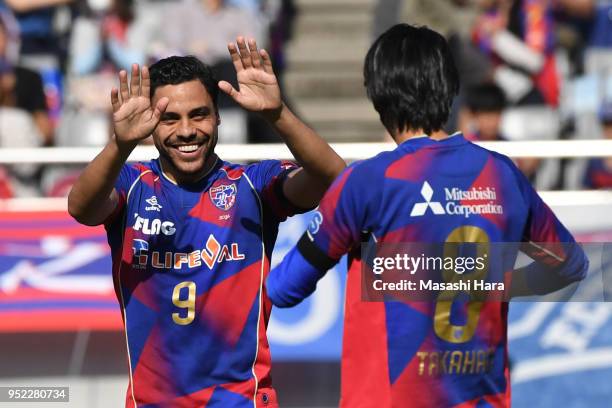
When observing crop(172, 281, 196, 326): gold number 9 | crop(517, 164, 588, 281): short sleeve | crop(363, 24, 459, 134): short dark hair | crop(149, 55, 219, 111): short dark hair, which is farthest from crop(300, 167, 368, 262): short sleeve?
crop(149, 55, 219, 111): short dark hair

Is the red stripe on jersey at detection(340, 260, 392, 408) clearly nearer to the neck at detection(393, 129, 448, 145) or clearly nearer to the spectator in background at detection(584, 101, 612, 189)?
the neck at detection(393, 129, 448, 145)

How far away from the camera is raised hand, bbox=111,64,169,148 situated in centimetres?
401

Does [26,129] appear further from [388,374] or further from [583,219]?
[388,374]

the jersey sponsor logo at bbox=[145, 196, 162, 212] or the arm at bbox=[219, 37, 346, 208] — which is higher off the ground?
the arm at bbox=[219, 37, 346, 208]

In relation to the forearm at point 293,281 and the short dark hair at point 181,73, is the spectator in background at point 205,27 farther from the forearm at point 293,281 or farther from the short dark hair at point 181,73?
the forearm at point 293,281

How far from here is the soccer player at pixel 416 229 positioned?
350cm

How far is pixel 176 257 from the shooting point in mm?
4438

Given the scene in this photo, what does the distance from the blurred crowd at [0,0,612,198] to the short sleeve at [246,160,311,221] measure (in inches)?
167

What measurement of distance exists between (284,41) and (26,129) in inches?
117

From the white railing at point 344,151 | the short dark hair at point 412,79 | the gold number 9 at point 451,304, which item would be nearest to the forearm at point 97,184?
the short dark hair at point 412,79

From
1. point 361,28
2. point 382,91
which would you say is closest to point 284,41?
point 361,28

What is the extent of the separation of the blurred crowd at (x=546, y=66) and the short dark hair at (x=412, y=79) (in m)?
5.39

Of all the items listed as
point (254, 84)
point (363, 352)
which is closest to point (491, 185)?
point (363, 352)

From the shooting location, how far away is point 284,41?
1133 cm
